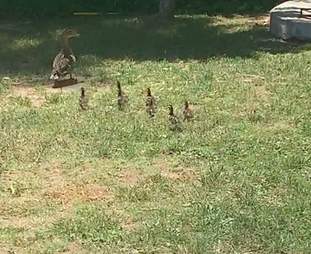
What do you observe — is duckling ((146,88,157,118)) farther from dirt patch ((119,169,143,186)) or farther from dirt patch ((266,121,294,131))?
dirt patch ((119,169,143,186))

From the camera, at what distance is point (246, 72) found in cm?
948

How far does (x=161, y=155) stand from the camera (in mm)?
6543

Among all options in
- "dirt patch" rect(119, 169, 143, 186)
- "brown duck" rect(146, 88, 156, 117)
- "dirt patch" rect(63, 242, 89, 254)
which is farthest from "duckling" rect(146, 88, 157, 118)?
"dirt patch" rect(63, 242, 89, 254)

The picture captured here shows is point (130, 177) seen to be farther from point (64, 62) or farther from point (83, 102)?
point (64, 62)

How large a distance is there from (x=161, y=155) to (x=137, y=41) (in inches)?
213

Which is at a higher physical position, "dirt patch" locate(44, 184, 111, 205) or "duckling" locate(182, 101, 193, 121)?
"duckling" locate(182, 101, 193, 121)

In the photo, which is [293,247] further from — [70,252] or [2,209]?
[2,209]

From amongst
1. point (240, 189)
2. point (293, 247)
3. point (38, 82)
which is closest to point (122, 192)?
point (240, 189)

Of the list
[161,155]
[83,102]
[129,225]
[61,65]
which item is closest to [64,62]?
[61,65]

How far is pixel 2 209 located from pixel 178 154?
5.54 ft

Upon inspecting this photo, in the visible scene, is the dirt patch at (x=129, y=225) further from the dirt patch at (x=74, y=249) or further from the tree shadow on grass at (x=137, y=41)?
the tree shadow on grass at (x=137, y=41)

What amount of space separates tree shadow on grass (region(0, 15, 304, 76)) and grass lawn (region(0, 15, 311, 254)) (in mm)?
66

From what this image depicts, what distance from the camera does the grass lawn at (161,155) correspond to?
4.95 m

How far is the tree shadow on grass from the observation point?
10.6 metres
